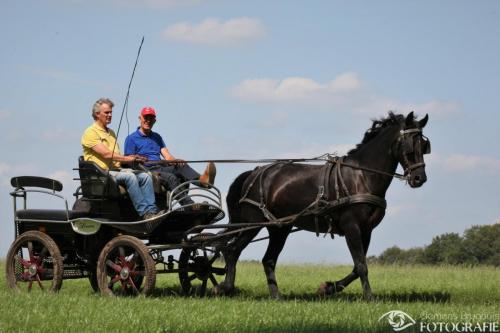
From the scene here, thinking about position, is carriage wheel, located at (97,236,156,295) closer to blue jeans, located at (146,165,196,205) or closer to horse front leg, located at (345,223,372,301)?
blue jeans, located at (146,165,196,205)

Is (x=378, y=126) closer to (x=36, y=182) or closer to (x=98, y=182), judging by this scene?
(x=98, y=182)

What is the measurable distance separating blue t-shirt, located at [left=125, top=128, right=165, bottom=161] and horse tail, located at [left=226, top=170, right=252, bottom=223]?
1.41 metres

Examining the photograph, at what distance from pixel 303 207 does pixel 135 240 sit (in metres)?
2.46

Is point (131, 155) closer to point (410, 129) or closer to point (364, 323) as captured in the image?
point (410, 129)

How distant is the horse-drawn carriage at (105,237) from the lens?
11.5 meters

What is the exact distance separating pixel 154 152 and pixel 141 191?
973 mm

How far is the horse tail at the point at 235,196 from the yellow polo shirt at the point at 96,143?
6.75 feet

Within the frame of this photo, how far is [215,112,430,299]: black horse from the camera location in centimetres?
1127

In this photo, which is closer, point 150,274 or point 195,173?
point 150,274

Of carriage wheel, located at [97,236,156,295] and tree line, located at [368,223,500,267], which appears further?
tree line, located at [368,223,500,267]

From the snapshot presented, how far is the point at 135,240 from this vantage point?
37.1ft

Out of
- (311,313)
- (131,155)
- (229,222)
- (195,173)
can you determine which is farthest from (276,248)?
(311,313)

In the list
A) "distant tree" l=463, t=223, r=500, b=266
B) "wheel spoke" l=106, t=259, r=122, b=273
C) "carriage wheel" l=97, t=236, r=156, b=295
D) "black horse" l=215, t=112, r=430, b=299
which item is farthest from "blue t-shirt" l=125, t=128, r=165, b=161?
"distant tree" l=463, t=223, r=500, b=266

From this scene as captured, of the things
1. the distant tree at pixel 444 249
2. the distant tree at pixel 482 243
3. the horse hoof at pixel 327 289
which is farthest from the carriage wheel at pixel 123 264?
the distant tree at pixel 482 243
